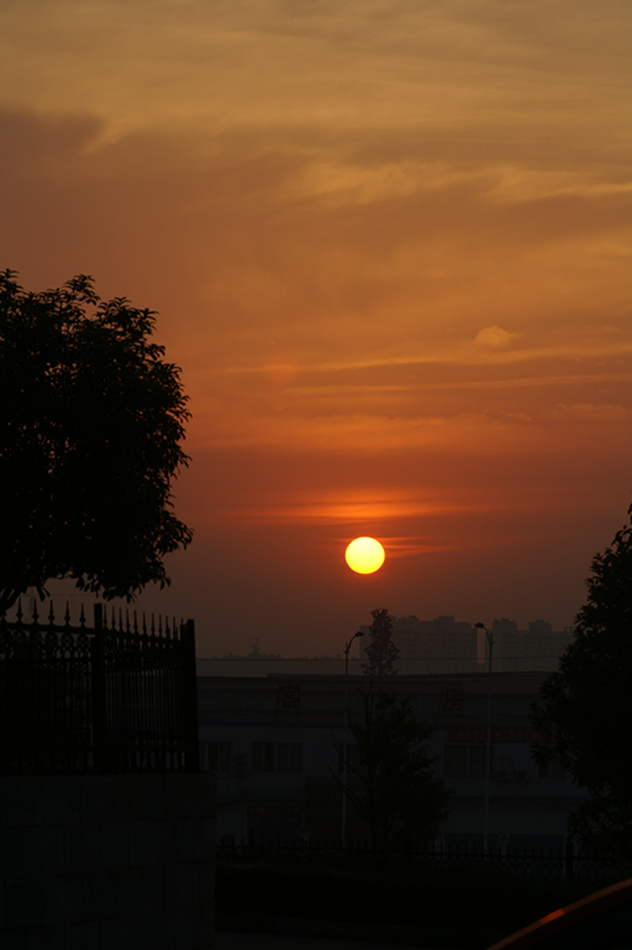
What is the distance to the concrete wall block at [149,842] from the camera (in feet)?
36.9

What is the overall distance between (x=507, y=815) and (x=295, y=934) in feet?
170

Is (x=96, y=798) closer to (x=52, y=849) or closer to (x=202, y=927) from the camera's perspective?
(x=52, y=849)

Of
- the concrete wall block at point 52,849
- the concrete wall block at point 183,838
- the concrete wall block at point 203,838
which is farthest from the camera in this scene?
the concrete wall block at point 203,838

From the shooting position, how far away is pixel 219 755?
73.9 metres

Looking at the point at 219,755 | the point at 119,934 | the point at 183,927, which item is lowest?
the point at 219,755

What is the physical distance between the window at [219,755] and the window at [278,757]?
166 centimetres

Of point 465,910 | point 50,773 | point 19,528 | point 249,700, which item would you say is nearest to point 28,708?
point 50,773

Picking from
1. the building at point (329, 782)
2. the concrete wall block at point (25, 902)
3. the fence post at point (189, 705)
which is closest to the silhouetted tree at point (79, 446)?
the fence post at point (189, 705)

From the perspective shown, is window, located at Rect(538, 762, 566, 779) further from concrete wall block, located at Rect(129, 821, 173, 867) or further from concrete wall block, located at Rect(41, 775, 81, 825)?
concrete wall block, located at Rect(41, 775, 81, 825)

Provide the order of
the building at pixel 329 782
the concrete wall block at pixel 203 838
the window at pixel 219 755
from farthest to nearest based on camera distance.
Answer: the window at pixel 219 755 → the building at pixel 329 782 → the concrete wall block at pixel 203 838

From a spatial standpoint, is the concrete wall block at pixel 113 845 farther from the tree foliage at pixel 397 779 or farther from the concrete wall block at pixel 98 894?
the tree foliage at pixel 397 779

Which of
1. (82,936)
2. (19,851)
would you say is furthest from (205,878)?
(19,851)

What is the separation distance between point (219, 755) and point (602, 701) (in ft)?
174

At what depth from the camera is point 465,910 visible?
67.4 ft
